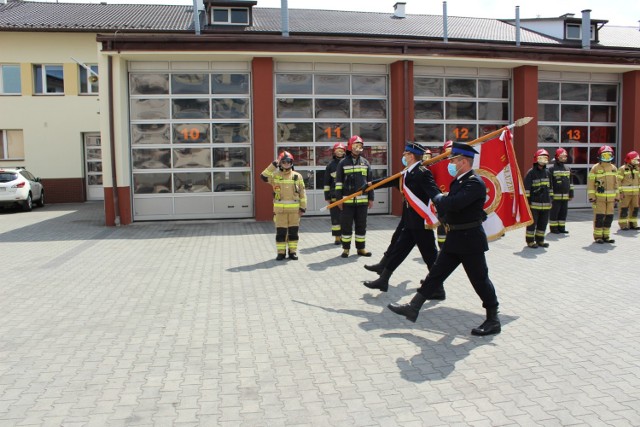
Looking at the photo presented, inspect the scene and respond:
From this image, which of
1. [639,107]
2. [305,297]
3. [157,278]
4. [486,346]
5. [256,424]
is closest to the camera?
[256,424]

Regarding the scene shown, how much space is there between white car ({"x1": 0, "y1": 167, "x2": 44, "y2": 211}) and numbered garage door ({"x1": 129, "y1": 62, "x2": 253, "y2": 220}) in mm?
6995

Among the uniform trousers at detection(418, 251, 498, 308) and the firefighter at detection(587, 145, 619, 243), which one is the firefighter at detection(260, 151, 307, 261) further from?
the firefighter at detection(587, 145, 619, 243)

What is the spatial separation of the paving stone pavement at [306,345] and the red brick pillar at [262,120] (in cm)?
552

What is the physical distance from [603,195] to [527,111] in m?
5.76

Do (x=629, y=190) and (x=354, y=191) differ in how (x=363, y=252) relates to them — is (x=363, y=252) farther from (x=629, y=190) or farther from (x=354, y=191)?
(x=629, y=190)

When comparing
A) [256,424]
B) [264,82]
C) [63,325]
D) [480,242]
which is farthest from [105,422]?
[264,82]

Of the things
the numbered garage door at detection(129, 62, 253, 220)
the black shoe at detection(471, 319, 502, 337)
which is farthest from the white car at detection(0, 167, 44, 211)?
the black shoe at detection(471, 319, 502, 337)

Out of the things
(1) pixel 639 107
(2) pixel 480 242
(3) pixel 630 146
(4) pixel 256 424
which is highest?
(1) pixel 639 107

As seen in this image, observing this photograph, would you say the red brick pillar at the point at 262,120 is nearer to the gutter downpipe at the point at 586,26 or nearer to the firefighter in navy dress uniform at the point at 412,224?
the firefighter in navy dress uniform at the point at 412,224

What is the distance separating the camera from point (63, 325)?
626 cm

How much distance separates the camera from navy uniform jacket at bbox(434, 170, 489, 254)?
218 inches

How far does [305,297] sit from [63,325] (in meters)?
2.82

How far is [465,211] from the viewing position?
18.6ft

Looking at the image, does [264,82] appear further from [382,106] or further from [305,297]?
[305,297]
